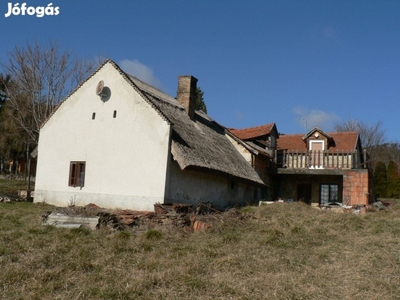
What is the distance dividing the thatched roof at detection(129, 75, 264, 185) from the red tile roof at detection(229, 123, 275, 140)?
62.7 inches

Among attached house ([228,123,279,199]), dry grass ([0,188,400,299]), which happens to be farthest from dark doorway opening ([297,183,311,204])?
dry grass ([0,188,400,299])

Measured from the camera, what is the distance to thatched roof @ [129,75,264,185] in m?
17.0

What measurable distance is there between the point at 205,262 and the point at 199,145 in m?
9.67

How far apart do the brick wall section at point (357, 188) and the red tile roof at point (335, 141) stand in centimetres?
251

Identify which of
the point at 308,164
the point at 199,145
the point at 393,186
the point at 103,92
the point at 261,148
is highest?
the point at 103,92

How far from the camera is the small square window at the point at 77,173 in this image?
1874 cm

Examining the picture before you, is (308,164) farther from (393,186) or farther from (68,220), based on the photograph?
(68,220)

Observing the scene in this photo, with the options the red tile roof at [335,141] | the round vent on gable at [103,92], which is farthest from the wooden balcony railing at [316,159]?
the round vent on gable at [103,92]

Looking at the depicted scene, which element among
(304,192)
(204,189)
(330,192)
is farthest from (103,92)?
(330,192)

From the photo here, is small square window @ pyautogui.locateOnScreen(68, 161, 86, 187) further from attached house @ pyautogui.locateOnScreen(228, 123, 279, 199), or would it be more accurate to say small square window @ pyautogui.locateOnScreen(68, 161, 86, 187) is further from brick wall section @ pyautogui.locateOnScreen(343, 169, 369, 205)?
brick wall section @ pyautogui.locateOnScreen(343, 169, 369, 205)

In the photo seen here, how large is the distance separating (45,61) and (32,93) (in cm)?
233

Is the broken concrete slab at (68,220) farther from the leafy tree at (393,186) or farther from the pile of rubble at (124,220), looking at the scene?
the leafy tree at (393,186)

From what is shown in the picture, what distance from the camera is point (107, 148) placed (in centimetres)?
1825

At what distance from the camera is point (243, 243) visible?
11562 mm
